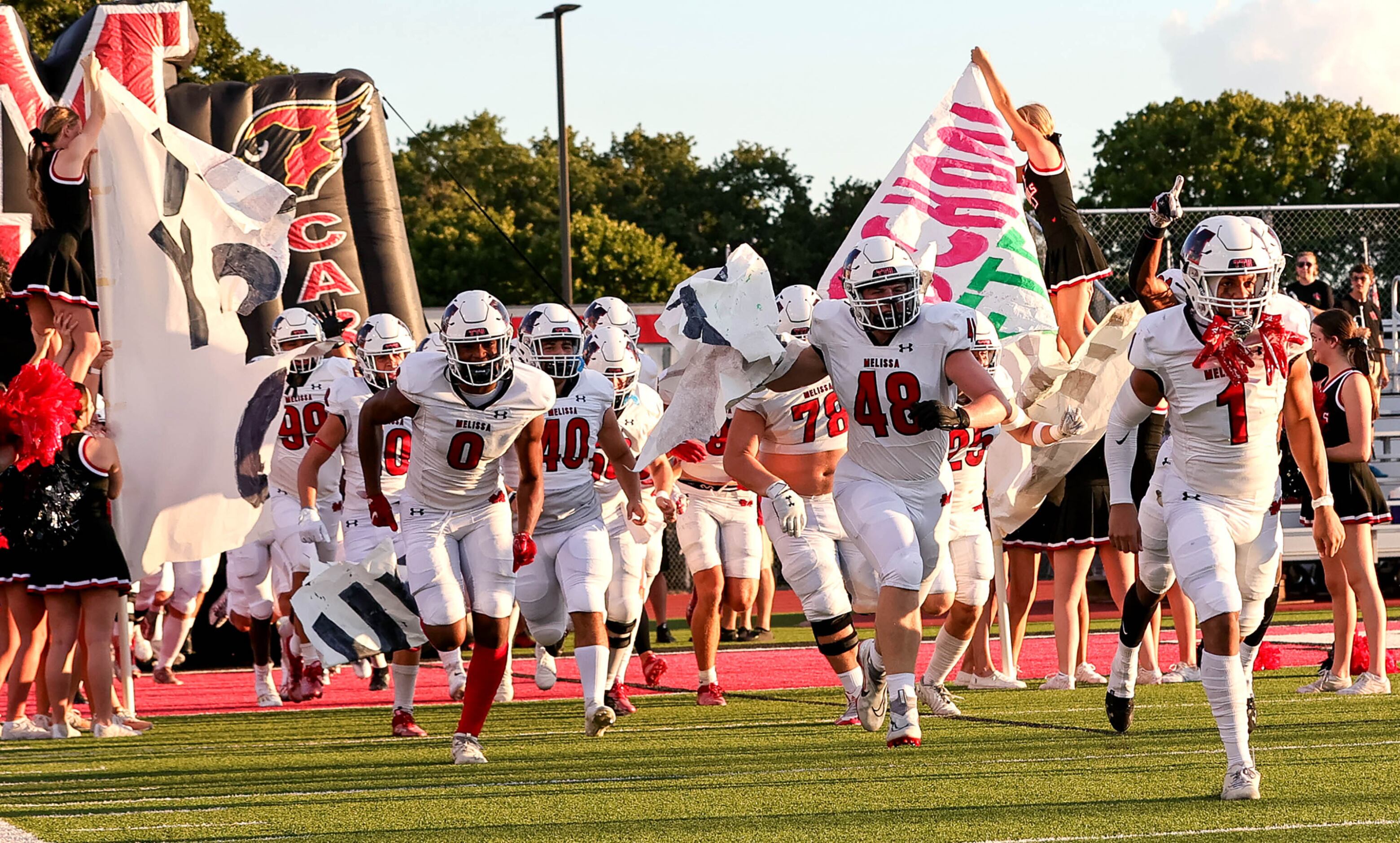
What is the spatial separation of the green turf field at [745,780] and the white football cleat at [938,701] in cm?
13

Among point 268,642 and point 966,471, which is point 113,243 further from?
point 966,471

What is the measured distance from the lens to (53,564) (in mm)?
9461

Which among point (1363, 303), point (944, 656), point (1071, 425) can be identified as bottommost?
point (944, 656)

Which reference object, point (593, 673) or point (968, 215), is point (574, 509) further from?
point (968, 215)

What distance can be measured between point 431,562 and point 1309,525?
3.86m

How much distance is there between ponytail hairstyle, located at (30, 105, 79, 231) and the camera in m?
9.89

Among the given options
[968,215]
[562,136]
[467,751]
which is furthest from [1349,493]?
[562,136]

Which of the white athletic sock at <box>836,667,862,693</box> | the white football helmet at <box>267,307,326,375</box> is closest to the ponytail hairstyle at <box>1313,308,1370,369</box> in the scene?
the white athletic sock at <box>836,667,862,693</box>

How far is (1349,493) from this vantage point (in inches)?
389

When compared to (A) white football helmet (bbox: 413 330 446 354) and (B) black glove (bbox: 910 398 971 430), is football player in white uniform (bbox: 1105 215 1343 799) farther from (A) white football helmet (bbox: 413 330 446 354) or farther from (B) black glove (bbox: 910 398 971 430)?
(A) white football helmet (bbox: 413 330 446 354)

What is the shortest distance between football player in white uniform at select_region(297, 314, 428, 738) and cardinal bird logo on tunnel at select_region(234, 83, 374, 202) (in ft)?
17.8

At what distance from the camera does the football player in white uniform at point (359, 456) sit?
978 centimetres

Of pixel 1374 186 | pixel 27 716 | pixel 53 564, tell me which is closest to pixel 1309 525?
pixel 53 564

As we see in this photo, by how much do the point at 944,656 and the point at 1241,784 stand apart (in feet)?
10.2
